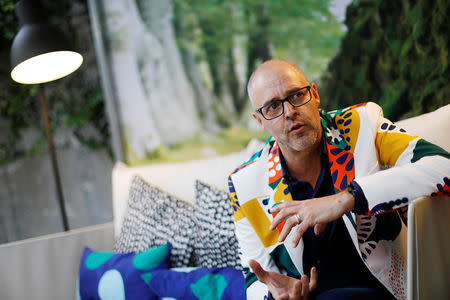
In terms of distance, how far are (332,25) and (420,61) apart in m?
0.53

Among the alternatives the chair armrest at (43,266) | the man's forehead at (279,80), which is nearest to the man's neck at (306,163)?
the man's forehead at (279,80)

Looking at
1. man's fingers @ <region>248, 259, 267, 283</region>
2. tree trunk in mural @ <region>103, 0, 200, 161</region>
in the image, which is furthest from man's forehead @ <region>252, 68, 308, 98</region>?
tree trunk in mural @ <region>103, 0, 200, 161</region>

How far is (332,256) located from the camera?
1.29m

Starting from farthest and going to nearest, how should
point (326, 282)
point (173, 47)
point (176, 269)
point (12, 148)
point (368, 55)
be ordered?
point (12, 148) → point (173, 47) → point (368, 55) → point (176, 269) → point (326, 282)

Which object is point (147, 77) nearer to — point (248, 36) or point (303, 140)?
point (248, 36)

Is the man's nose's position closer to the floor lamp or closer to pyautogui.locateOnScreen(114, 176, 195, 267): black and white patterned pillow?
pyautogui.locateOnScreen(114, 176, 195, 267): black and white patterned pillow

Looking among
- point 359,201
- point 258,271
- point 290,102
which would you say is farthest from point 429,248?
point 290,102

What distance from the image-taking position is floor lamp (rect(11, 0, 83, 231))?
2064mm

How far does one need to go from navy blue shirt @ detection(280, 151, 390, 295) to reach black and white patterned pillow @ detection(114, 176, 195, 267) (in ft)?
2.13

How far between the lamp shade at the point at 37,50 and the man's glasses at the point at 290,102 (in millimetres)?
1387

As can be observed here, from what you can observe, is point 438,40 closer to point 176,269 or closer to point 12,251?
point 176,269

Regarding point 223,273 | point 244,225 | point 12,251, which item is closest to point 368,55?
point 244,225

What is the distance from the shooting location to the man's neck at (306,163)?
4.48 feet

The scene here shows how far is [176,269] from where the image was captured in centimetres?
169
